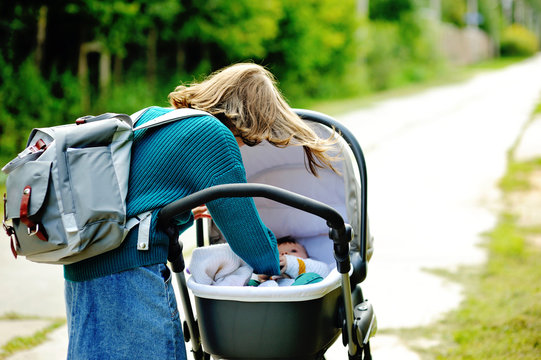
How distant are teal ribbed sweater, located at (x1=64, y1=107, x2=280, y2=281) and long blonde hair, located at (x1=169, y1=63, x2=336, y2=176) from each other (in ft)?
0.71

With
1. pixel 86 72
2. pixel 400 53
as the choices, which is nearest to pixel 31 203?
pixel 86 72

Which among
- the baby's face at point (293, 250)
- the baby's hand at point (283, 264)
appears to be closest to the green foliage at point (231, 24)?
the baby's face at point (293, 250)

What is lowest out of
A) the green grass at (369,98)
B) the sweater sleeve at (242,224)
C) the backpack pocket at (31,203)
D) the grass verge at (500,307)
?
the green grass at (369,98)

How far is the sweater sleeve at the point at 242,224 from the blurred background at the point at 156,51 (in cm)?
644

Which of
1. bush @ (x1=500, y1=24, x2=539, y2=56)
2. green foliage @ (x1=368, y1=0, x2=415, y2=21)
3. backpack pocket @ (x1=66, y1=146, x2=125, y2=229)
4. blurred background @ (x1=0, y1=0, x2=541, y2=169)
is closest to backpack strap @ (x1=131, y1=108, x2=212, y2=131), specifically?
backpack pocket @ (x1=66, y1=146, x2=125, y2=229)

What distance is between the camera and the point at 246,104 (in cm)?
216

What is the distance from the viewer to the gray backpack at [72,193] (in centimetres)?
178

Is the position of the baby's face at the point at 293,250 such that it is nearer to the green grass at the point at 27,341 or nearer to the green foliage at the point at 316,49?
the green grass at the point at 27,341

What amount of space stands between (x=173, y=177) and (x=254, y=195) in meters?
0.27

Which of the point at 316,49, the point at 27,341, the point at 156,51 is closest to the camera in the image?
the point at 27,341

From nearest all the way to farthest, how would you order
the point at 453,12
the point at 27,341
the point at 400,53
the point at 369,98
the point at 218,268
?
1. the point at 218,268
2. the point at 27,341
3. the point at 369,98
4. the point at 400,53
5. the point at 453,12

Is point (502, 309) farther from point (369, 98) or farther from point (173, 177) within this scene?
point (369, 98)

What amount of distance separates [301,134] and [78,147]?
2.59 feet

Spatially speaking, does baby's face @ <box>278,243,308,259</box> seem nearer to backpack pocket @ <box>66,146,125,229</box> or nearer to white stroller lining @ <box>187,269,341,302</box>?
white stroller lining @ <box>187,269,341,302</box>
